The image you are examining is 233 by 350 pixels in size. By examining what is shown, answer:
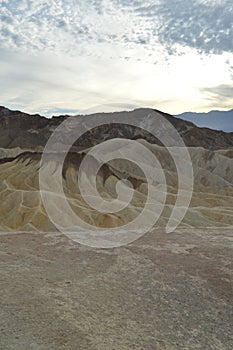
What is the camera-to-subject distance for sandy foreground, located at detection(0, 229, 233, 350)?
21.8ft

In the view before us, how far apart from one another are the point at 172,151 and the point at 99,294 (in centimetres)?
10128

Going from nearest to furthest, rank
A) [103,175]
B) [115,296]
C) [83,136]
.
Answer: [115,296] → [103,175] → [83,136]

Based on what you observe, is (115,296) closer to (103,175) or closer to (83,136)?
(103,175)

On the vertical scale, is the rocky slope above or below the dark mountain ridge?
below

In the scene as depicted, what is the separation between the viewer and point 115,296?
8.34 metres

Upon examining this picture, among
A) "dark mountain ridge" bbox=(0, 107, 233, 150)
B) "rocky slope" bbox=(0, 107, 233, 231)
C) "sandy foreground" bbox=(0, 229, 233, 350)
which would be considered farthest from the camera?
"dark mountain ridge" bbox=(0, 107, 233, 150)

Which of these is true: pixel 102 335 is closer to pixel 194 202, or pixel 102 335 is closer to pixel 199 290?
pixel 199 290

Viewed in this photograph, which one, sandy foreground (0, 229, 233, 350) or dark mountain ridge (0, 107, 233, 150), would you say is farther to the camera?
dark mountain ridge (0, 107, 233, 150)

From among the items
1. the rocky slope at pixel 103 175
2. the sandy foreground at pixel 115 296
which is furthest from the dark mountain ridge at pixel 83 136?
the sandy foreground at pixel 115 296

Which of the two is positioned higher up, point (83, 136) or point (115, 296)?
point (83, 136)

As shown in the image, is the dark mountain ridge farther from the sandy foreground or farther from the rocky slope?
the sandy foreground

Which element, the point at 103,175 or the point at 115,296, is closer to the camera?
the point at 115,296

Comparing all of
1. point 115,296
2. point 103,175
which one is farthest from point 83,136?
point 115,296

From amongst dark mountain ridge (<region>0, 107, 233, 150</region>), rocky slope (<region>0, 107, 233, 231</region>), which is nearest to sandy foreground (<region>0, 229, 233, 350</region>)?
rocky slope (<region>0, 107, 233, 231</region>)
